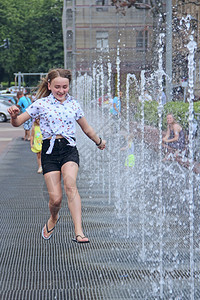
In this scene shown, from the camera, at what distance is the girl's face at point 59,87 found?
18.9ft

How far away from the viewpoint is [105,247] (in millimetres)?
6062

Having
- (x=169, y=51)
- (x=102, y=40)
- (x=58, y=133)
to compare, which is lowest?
(x=102, y=40)

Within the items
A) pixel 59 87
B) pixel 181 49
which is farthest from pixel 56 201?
pixel 181 49

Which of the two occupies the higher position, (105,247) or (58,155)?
(58,155)

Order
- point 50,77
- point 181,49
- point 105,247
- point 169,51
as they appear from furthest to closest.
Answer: point 181,49 < point 169,51 < point 105,247 < point 50,77

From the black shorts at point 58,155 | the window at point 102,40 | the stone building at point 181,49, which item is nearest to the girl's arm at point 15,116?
the black shorts at point 58,155

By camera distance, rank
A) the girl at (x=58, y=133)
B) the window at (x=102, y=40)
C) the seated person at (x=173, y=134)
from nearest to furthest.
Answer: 1. the girl at (x=58, y=133)
2. the seated person at (x=173, y=134)
3. the window at (x=102, y=40)

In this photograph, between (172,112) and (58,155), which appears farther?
(172,112)

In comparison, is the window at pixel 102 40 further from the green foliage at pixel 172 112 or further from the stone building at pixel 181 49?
the green foliage at pixel 172 112

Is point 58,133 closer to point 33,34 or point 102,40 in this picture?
point 102,40

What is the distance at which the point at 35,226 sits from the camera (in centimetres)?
712

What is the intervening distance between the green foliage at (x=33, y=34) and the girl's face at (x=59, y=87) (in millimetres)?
64528

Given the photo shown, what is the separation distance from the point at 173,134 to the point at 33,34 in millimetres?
60927

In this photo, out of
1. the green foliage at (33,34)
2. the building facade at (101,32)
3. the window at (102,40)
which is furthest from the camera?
the green foliage at (33,34)
